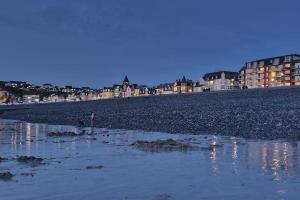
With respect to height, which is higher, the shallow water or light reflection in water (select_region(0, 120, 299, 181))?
light reflection in water (select_region(0, 120, 299, 181))

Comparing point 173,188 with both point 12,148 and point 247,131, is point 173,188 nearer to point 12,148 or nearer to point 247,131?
point 12,148

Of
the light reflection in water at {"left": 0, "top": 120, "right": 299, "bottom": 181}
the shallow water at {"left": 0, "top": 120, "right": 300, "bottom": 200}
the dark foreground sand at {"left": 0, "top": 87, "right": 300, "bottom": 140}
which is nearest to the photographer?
the shallow water at {"left": 0, "top": 120, "right": 300, "bottom": 200}

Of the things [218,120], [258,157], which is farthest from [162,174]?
[218,120]

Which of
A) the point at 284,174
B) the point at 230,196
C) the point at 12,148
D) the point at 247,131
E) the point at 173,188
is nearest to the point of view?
the point at 230,196

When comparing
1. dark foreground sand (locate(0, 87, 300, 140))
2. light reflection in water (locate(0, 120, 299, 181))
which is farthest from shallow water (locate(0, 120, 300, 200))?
dark foreground sand (locate(0, 87, 300, 140))

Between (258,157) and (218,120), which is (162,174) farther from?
(218,120)

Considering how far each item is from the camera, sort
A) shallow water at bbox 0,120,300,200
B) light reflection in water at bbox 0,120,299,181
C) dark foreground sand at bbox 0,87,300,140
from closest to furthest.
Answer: shallow water at bbox 0,120,300,200 < light reflection in water at bbox 0,120,299,181 < dark foreground sand at bbox 0,87,300,140

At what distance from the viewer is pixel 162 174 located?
19.8m

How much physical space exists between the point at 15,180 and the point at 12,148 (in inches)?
579

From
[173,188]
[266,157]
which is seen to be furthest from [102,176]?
[266,157]

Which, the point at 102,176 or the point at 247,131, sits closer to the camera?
the point at 102,176

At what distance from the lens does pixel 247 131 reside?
42.1 m

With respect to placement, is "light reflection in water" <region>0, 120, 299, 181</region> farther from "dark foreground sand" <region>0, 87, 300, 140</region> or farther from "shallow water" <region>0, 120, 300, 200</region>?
"dark foreground sand" <region>0, 87, 300, 140</region>

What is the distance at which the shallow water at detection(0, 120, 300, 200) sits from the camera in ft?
52.1
